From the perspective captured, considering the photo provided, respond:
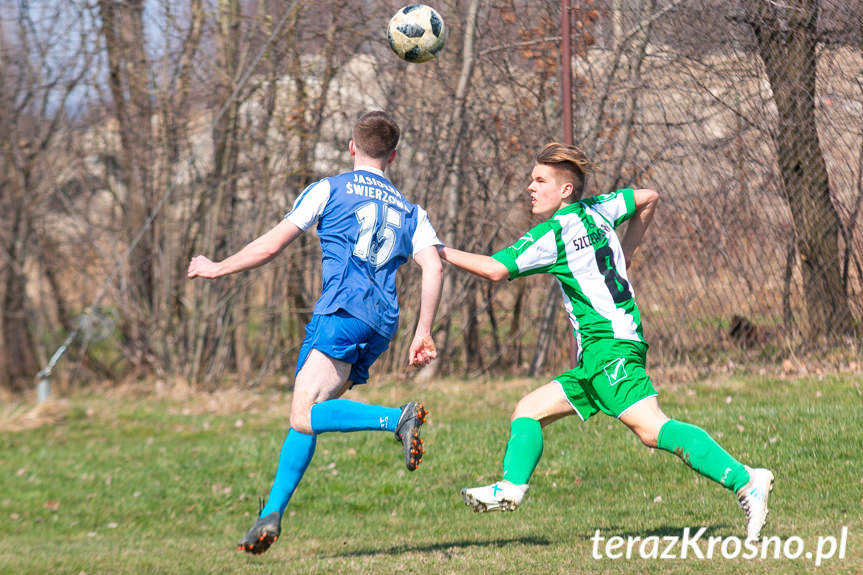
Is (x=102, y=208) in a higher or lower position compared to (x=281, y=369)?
higher

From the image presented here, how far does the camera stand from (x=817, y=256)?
30.5 feet

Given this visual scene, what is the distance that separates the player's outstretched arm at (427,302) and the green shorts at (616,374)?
0.76 metres

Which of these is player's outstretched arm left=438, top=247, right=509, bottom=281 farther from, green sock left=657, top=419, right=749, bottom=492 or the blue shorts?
green sock left=657, top=419, right=749, bottom=492

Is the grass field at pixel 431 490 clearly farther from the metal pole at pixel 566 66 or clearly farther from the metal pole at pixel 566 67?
the metal pole at pixel 566 66

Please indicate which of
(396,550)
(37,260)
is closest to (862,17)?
(396,550)

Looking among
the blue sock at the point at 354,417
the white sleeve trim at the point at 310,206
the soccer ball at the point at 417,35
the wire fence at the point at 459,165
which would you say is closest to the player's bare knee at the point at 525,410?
the blue sock at the point at 354,417

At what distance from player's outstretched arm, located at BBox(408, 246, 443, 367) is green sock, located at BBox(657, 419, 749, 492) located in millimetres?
1157

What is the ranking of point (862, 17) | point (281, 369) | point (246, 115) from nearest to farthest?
point (862, 17)
point (246, 115)
point (281, 369)

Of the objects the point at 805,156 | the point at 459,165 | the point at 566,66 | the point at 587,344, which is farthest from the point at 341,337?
the point at 459,165

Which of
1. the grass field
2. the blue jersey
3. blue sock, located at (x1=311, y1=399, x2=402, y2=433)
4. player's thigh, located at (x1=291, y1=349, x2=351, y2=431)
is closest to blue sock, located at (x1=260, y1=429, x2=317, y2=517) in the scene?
player's thigh, located at (x1=291, y1=349, x2=351, y2=431)

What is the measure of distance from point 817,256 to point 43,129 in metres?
10.8

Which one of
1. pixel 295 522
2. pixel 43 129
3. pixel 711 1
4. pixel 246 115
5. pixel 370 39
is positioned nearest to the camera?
pixel 295 522

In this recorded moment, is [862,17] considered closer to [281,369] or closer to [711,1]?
[711,1]

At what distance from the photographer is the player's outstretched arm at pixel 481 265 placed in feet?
15.3
